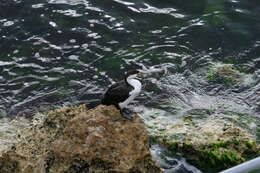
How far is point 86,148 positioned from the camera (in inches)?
254

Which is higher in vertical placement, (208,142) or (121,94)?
(121,94)

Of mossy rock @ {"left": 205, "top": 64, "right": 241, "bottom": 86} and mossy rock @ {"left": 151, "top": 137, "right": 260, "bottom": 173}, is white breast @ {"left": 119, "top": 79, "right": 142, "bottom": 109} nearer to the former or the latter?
mossy rock @ {"left": 151, "top": 137, "right": 260, "bottom": 173}

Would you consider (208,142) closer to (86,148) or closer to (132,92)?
(132,92)

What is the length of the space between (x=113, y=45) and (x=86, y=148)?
19.5ft

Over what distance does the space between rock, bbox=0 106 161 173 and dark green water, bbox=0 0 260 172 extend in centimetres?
305

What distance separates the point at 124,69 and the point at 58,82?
1485 millimetres

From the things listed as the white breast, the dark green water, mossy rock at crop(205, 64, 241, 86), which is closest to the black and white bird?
the white breast

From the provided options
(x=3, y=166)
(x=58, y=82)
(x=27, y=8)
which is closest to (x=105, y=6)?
(x=27, y=8)

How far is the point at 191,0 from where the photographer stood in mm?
13695

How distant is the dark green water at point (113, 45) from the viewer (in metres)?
10.6

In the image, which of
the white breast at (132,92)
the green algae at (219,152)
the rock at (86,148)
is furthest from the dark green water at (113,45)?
the rock at (86,148)

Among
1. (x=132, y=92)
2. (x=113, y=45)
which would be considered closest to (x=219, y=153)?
(x=132, y=92)

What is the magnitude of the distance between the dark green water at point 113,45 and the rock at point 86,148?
305 cm

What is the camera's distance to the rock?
6.43 meters
